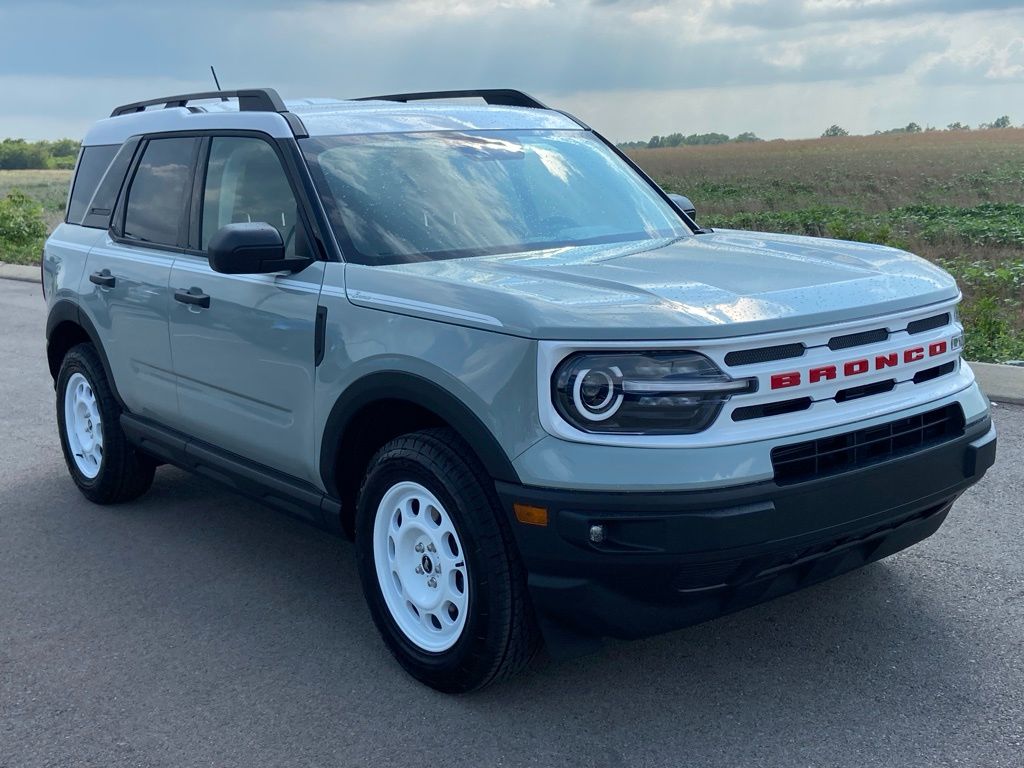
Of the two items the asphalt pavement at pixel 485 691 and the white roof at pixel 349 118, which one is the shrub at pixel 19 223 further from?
the asphalt pavement at pixel 485 691

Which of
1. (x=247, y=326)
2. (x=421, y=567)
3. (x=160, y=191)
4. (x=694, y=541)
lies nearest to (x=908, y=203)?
(x=160, y=191)

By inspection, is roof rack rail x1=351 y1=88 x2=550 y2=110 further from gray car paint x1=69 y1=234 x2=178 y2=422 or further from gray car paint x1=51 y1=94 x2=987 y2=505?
gray car paint x1=69 y1=234 x2=178 y2=422

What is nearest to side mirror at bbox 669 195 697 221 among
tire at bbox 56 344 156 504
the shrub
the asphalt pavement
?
the asphalt pavement

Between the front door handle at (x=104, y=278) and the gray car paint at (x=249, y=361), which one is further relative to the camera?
the front door handle at (x=104, y=278)

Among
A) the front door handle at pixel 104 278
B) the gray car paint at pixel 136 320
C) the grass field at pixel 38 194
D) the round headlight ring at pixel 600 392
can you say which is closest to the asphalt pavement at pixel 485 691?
the gray car paint at pixel 136 320

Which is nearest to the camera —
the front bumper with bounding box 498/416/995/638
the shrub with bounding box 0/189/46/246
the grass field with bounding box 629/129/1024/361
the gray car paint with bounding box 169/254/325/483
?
the front bumper with bounding box 498/416/995/638

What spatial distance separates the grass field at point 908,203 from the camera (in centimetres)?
1311

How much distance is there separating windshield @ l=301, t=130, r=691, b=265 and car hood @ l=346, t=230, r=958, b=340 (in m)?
0.16

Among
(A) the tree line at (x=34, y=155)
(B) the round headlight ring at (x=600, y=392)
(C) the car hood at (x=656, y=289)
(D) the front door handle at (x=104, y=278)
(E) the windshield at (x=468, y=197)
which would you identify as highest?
(E) the windshield at (x=468, y=197)

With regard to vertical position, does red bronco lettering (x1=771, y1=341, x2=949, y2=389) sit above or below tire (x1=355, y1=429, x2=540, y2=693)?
above

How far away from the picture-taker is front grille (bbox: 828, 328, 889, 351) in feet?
11.1

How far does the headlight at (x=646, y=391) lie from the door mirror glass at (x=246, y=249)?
140cm

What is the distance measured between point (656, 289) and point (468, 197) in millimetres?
1215

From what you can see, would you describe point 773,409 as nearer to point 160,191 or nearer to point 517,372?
point 517,372
